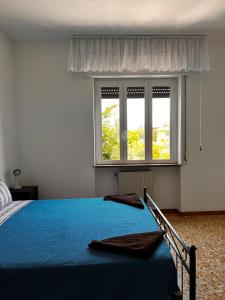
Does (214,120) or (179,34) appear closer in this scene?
(179,34)

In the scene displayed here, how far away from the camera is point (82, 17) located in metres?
2.86

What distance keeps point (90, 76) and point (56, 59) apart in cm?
56

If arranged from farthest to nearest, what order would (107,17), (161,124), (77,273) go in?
(161,124)
(107,17)
(77,273)

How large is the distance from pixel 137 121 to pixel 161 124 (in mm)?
385

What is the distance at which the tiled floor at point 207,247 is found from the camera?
80.0 inches

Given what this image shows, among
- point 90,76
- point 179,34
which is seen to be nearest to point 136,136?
point 90,76

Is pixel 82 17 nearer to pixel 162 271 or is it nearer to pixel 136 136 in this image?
pixel 136 136

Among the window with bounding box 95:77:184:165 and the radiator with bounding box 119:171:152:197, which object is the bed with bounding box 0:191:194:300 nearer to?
the radiator with bounding box 119:171:152:197

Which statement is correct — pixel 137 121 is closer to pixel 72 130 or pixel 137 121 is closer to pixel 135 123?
pixel 135 123

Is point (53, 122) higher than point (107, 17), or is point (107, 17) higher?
point (107, 17)

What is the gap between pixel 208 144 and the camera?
377cm

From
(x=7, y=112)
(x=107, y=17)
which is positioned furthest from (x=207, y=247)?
(x=7, y=112)

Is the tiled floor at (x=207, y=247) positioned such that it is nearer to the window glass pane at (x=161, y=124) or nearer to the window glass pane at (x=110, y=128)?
the window glass pane at (x=161, y=124)

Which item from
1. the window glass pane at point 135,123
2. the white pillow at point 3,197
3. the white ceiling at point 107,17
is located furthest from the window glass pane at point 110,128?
the white pillow at point 3,197
